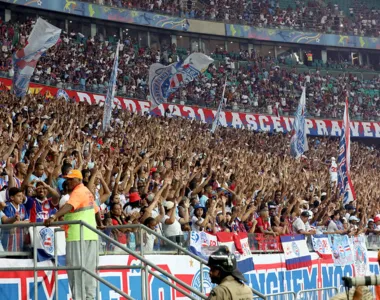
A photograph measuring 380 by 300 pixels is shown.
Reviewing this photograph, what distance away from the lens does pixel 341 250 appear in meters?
16.7

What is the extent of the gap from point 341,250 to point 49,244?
814 centimetres

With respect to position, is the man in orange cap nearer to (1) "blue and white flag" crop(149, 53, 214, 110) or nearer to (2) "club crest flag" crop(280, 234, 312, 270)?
(2) "club crest flag" crop(280, 234, 312, 270)

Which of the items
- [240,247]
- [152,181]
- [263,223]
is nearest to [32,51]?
[152,181]

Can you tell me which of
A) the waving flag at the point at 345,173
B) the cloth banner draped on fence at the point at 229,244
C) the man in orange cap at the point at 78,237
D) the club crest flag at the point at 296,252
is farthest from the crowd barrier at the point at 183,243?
the waving flag at the point at 345,173

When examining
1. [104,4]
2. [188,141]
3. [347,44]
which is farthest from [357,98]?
[188,141]

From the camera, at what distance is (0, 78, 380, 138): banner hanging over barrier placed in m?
35.1

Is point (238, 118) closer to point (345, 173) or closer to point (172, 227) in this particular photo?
point (345, 173)

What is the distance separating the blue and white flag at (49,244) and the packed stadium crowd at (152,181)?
0.18 m

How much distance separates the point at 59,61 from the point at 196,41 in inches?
623

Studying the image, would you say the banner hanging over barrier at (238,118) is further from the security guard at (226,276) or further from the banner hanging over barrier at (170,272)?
the security guard at (226,276)

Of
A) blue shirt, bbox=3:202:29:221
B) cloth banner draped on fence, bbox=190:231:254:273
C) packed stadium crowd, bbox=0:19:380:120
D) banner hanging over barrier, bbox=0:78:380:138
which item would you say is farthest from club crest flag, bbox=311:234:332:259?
packed stadium crowd, bbox=0:19:380:120

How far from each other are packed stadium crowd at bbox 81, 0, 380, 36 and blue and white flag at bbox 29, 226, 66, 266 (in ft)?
112

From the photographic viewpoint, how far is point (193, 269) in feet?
38.3

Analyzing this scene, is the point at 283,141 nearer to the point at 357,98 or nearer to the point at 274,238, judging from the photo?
the point at 357,98
